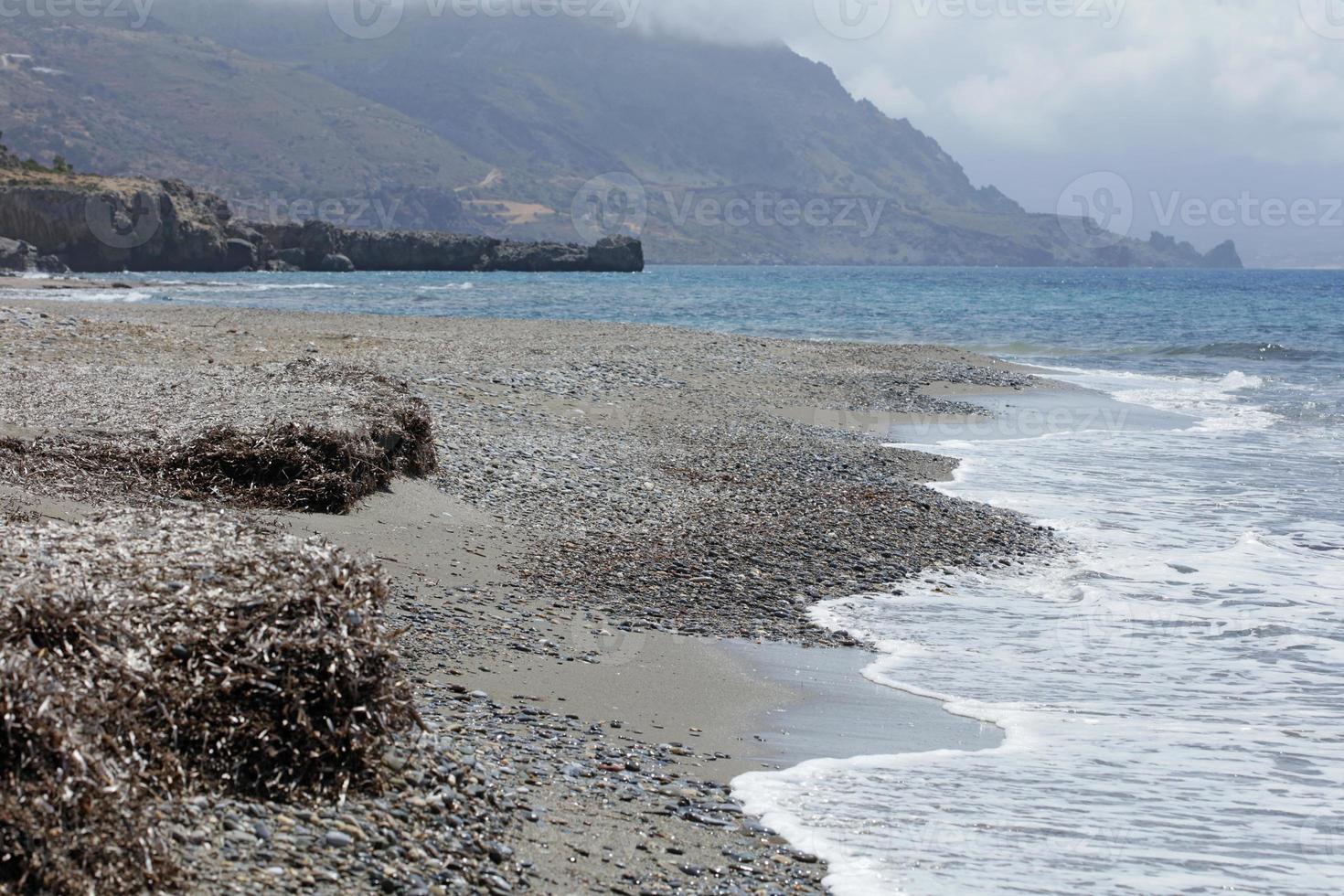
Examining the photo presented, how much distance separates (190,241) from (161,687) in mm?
100998

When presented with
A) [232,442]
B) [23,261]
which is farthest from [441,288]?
[232,442]

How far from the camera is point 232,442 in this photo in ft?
33.4

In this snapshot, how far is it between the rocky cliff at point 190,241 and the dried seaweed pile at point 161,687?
68.3m

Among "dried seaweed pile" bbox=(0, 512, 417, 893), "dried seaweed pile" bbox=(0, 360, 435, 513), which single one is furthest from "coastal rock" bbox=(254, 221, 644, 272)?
"dried seaweed pile" bbox=(0, 512, 417, 893)

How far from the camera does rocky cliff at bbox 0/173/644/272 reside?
82.5 metres

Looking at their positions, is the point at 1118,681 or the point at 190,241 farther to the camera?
the point at 190,241

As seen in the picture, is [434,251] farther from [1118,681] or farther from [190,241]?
[1118,681]

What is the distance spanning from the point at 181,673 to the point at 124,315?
30.6 m

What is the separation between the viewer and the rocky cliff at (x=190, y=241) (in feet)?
271


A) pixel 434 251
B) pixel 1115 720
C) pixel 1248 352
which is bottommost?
pixel 1115 720

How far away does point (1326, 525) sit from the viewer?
13.0 meters

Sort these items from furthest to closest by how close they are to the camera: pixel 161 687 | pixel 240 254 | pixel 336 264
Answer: pixel 336 264 → pixel 240 254 → pixel 161 687

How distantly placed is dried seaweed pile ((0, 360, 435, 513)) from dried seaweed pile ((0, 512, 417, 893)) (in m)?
4.26

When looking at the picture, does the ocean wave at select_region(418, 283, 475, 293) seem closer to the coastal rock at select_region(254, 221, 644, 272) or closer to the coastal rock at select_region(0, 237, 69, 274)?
the coastal rock at select_region(0, 237, 69, 274)
